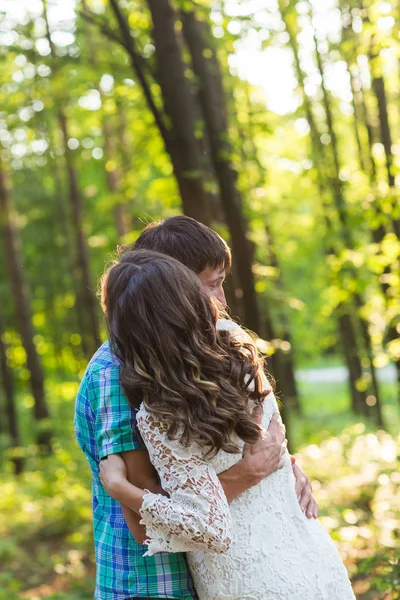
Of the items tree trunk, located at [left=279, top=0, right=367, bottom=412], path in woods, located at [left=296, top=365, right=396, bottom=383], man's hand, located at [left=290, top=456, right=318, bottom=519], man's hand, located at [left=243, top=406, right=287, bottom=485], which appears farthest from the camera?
path in woods, located at [left=296, top=365, right=396, bottom=383]

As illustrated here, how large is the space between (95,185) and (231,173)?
58.1ft

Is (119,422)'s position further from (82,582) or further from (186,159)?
(82,582)

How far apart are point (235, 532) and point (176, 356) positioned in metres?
0.57

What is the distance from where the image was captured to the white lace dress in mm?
2180

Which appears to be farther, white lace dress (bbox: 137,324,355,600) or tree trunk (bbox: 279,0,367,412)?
tree trunk (bbox: 279,0,367,412)

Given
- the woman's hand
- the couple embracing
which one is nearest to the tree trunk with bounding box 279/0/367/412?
the couple embracing

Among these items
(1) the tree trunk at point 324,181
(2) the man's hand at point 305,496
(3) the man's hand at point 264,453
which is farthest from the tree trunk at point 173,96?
(1) the tree trunk at point 324,181

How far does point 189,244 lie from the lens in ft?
8.89

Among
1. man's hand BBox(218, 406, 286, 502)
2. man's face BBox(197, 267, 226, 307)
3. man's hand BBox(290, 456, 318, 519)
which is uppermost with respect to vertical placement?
man's face BBox(197, 267, 226, 307)

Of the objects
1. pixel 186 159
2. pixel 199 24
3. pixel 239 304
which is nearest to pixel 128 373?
pixel 186 159

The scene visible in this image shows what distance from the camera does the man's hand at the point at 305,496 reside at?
2.55m

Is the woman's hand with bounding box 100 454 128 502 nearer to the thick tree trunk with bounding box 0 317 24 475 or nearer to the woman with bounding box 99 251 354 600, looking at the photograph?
the woman with bounding box 99 251 354 600

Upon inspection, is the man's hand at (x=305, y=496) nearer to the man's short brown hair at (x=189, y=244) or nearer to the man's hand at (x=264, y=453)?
the man's hand at (x=264, y=453)

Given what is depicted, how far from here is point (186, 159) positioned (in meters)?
6.13
